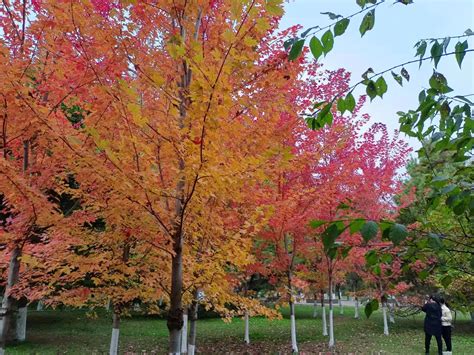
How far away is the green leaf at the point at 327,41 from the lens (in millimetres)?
1402

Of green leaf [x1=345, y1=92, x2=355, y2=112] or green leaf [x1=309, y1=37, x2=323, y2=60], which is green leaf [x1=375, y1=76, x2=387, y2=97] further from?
green leaf [x1=309, y1=37, x2=323, y2=60]

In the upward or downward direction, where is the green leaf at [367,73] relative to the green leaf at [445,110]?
upward

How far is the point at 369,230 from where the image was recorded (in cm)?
117

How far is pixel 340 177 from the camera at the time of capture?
9.23 metres

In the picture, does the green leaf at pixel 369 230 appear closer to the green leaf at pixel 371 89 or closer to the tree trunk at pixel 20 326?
the green leaf at pixel 371 89

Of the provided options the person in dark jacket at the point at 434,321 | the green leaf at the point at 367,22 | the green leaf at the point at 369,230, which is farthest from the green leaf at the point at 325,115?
the person in dark jacket at the point at 434,321

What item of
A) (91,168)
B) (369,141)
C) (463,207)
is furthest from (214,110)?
(369,141)

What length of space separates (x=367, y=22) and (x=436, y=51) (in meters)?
0.30

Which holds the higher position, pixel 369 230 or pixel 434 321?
pixel 369 230

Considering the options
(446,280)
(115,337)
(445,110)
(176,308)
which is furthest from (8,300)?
(445,110)

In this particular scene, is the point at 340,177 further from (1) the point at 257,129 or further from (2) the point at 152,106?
(2) the point at 152,106

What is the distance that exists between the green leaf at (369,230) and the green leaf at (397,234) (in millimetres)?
55

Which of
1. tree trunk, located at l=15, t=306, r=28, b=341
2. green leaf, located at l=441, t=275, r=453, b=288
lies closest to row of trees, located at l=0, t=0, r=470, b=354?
green leaf, located at l=441, t=275, r=453, b=288

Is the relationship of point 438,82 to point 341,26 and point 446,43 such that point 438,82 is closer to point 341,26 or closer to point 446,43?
point 446,43
